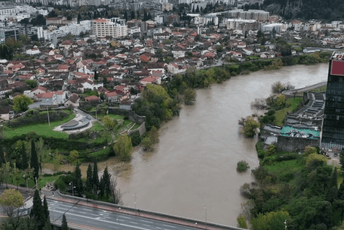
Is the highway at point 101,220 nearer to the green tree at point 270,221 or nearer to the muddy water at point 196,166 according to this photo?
the muddy water at point 196,166

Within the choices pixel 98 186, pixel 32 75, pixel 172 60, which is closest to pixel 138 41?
pixel 172 60

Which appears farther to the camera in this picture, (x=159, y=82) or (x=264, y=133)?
(x=159, y=82)

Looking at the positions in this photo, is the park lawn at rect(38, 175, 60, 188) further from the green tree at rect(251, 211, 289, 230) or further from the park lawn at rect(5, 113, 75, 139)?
the green tree at rect(251, 211, 289, 230)

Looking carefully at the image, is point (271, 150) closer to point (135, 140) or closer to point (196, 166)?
point (196, 166)

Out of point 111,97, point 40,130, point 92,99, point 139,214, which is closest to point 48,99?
point 92,99

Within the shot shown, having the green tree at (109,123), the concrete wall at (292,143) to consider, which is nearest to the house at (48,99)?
the green tree at (109,123)

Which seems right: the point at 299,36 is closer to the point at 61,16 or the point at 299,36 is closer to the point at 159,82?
the point at 159,82
